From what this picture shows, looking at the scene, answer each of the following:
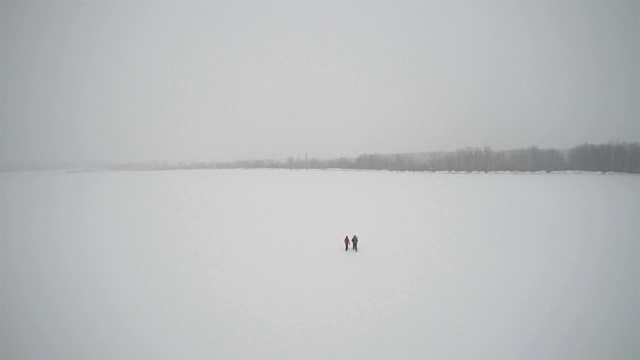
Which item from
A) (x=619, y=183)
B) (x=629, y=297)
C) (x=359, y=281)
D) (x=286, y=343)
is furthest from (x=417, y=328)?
(x=619, y=183)

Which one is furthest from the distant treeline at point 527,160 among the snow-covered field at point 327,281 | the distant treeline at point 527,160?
the snow-covered field at point 327,281

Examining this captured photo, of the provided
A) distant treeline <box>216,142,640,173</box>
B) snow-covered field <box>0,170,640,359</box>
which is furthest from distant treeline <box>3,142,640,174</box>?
snow-covered field <box>0,170,640,359</box>

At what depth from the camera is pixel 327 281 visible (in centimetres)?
1267

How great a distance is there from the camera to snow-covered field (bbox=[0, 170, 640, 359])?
9.45m

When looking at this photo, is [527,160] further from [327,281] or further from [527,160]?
[327,281]

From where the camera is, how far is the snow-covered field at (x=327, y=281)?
9.45m

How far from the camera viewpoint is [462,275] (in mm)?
13070

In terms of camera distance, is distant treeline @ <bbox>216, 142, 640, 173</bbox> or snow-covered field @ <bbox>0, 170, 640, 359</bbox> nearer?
snow-covered field @ <bbox>0, 170, 640, 359</bbox>

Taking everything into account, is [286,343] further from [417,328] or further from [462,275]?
[462,275]

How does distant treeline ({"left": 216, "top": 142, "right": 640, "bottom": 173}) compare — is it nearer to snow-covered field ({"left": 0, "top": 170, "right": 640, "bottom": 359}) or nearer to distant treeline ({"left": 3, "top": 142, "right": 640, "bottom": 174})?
distant treeline ({"left": 3, "top": 142, "right": 640, "bottom": 174})

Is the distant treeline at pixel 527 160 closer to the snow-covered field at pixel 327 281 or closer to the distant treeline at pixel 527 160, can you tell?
the distant treeline at pixel 527 160

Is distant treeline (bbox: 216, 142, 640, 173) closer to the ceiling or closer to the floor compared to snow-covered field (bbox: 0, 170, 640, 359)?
closer to the ceiling

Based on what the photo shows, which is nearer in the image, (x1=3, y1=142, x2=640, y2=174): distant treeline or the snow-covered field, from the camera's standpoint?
the snow-covered field

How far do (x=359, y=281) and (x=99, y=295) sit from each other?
12788 millimetres
